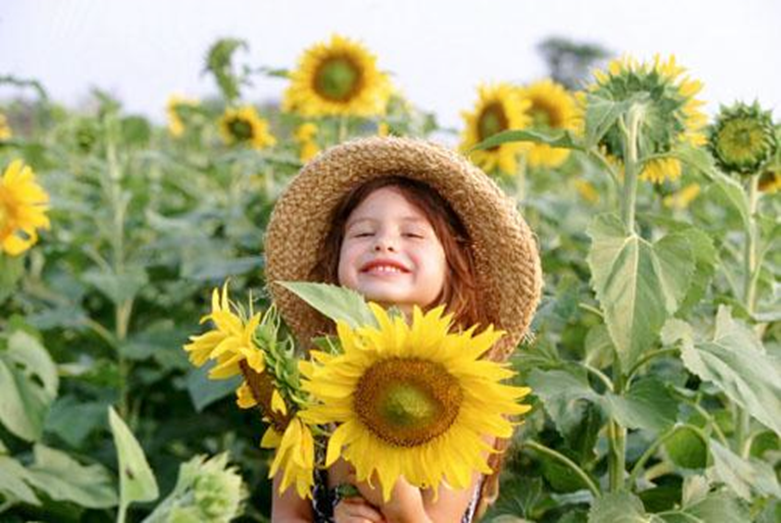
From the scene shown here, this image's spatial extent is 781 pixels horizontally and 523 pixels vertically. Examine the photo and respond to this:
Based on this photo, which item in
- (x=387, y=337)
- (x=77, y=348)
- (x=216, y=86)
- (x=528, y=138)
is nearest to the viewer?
(x=387, y=337)

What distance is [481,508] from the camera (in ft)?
6.10

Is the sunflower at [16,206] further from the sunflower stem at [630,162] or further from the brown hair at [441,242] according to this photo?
the sunflower stem at [630,162]

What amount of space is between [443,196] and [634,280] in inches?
10.6

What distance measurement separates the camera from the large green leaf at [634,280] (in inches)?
63.3

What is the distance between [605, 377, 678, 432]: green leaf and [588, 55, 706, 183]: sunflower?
1.10 ft

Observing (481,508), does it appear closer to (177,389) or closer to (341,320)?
(341,320)

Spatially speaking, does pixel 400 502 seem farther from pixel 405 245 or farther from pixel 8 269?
pixel 8 269

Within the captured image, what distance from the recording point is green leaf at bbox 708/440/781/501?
1768mm

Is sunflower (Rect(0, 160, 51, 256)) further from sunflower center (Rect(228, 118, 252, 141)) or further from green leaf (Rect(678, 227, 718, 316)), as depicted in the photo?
sunflower center (Rect(228, 118, 252, 141))

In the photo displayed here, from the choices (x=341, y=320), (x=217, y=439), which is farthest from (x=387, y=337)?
(x=217, y=439)

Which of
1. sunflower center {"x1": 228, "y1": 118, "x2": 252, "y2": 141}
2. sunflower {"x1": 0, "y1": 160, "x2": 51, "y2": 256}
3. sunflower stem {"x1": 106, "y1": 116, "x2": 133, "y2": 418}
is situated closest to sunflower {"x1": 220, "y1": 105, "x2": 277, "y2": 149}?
sunflower center {"x1": 228, "y1": 118, "x2": 252, "y2": 141}

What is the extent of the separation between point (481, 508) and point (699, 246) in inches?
18.9

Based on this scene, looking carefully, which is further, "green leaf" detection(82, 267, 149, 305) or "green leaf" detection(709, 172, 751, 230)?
"green leaf" detection(82, 267, 149, 305)

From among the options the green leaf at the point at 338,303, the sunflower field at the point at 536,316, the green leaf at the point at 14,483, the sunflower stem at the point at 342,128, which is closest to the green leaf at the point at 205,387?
the sunflower field at the point at 536,316
